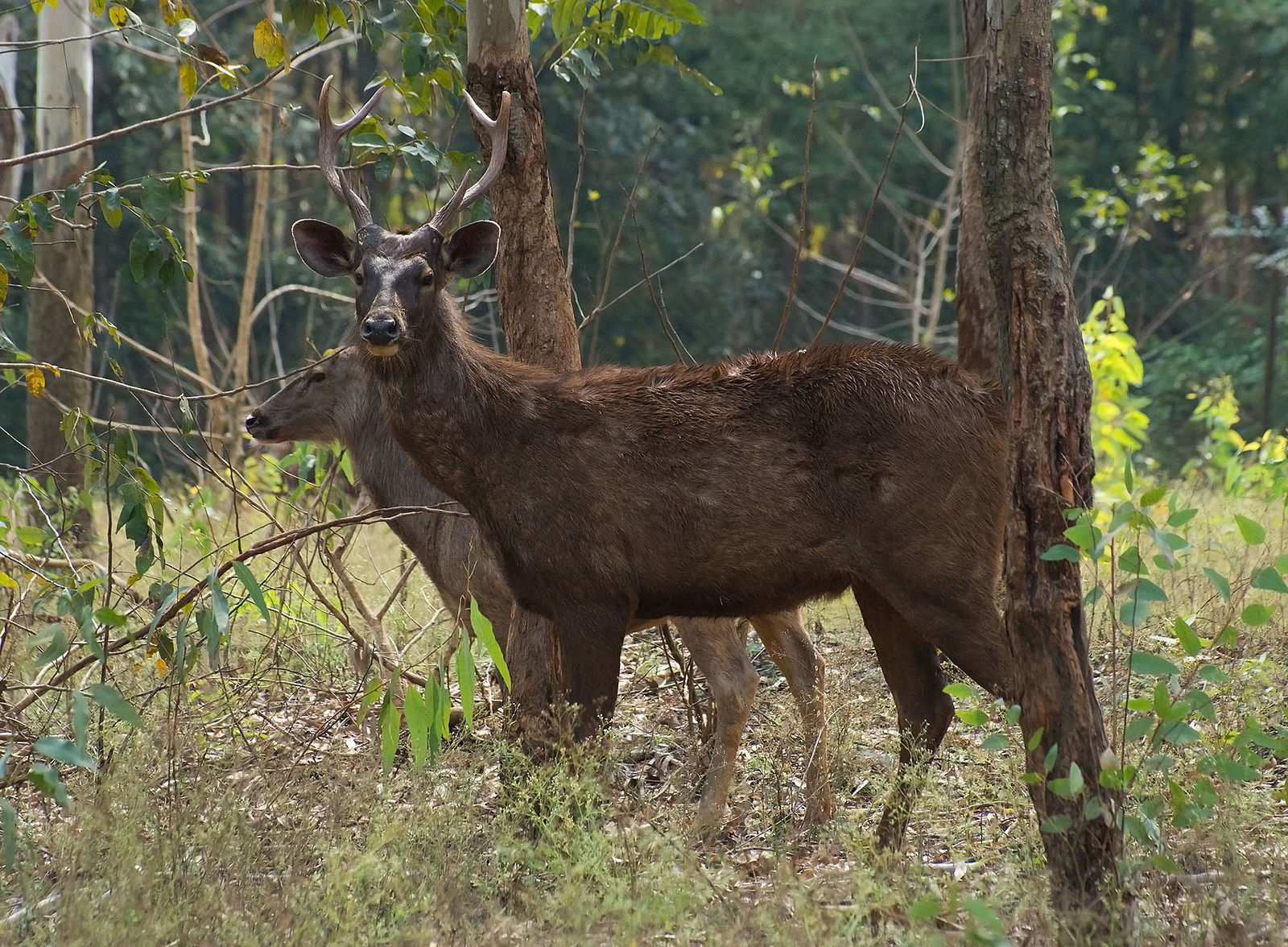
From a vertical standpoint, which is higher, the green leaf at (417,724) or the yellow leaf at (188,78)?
the yellow leaf at (188,78)

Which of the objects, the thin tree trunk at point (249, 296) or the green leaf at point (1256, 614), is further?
the thin tree trunk at point (249, 296)

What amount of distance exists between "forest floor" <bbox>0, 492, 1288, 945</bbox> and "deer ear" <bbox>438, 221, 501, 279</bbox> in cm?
191

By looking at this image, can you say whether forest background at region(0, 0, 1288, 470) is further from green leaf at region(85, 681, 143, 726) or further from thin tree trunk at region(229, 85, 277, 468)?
green leaf at region(85, 681, 143, 726)

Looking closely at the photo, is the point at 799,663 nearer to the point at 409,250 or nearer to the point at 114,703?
the point at 409,250

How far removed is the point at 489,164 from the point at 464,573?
189cm

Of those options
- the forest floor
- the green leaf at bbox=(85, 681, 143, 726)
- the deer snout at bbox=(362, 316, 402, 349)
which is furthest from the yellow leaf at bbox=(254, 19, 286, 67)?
the green leaf at bbox=(85, 681, 143, 726)

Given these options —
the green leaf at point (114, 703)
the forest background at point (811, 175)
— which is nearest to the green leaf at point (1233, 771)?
the green leaf at point (114, 703)

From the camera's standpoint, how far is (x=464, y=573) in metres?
6.37

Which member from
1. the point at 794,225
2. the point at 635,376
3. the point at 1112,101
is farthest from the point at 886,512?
the point at 1112,101

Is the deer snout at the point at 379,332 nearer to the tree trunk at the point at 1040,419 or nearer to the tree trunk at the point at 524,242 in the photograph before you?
the tree trunk at the point at 524,242

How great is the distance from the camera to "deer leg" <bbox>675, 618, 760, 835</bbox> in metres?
5.77

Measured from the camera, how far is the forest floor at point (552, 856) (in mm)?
3738

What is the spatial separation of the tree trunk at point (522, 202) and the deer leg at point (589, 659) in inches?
49.4

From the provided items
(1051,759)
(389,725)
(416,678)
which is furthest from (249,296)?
(1051,759)
